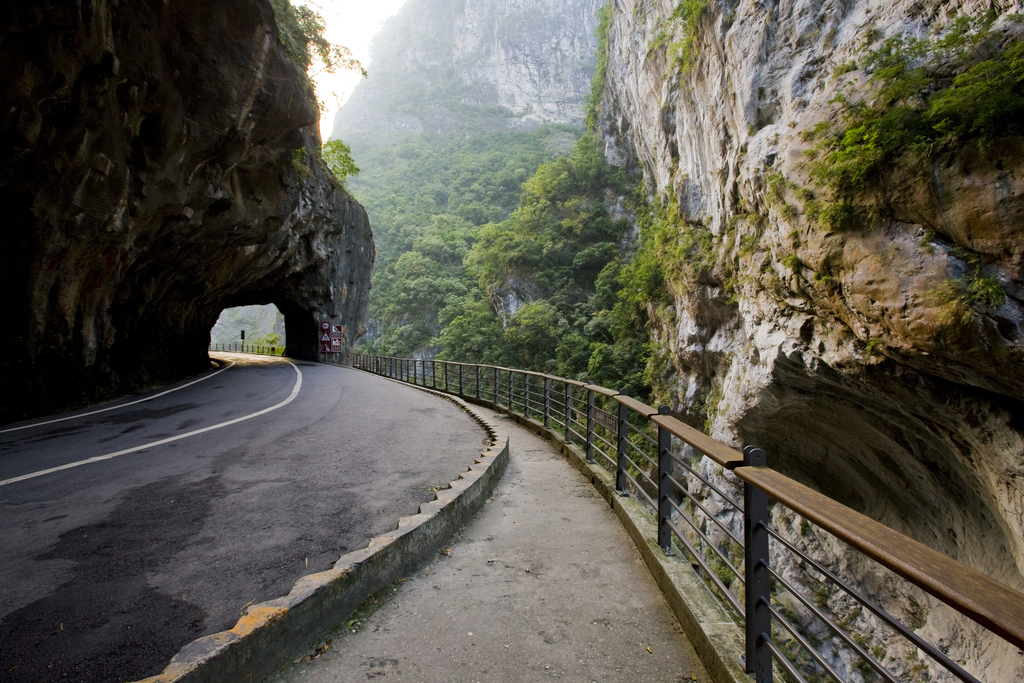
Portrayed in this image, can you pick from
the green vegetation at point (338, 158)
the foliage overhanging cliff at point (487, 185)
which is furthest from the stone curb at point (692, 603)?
the foliage overhanging cliff at point (487, 185)

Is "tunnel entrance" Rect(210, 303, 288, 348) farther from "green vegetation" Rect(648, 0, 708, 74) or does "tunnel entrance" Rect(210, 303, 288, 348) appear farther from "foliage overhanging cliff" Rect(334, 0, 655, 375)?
"green vegetation" Rect(648, 0, 708, 74)

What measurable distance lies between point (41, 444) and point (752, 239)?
563 inches

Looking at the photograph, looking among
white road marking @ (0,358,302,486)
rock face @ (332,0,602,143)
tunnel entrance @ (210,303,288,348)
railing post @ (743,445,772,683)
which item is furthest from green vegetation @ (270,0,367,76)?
tunnel entrance @ (210,303,288,348)

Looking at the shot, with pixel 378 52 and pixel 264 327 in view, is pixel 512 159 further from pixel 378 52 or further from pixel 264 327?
pixel 378 52

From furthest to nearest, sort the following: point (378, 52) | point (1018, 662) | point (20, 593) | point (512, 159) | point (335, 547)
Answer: point (378, 52) → point (512, 159) → point (1018, 662) → point (335, 547) → point (20, 593)

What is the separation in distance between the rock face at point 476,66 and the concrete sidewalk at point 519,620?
90.2 meters

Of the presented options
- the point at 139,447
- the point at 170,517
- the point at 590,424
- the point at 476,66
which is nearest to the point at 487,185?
the point at 476,66

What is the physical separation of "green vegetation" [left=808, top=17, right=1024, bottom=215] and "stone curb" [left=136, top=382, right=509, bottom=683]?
837 cm

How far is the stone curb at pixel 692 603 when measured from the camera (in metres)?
2.42

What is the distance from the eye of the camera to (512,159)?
7575cm

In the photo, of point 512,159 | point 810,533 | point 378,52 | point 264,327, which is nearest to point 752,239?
point 810,533

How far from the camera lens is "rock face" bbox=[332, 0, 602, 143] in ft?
324

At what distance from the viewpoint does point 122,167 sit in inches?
395

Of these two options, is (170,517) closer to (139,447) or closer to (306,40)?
(139,447)
